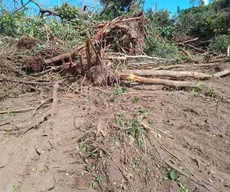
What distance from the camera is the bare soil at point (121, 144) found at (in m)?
2.13

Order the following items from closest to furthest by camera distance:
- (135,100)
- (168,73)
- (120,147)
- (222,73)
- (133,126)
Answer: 1. (120,147)
2. (133,126)
3. (135,100)
4. (168,73)
5. (222,73)

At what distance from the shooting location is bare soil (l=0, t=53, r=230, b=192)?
213 cm

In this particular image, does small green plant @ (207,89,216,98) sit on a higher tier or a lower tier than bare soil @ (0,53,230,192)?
higher

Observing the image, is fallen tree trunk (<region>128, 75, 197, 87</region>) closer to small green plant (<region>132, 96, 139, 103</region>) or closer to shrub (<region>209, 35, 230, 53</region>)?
small green plant (<region>132, 96, 139, 103</region>)

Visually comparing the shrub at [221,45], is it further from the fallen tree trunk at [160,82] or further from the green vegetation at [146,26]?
the fallen tree trunk at [160,82]

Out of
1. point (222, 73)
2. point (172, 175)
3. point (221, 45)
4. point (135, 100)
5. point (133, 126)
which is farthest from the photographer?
point (221, 45)

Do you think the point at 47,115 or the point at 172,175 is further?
the point at 47,115

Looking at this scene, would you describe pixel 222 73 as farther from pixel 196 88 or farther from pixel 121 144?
pixel 121 144

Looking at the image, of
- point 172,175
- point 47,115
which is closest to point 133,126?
point 172,175

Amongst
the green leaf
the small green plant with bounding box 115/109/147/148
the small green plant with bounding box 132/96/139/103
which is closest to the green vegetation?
the small green plant with bounding box 132/96/139/103

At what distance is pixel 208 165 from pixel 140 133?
2.61ft

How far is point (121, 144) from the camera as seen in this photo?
2.47m

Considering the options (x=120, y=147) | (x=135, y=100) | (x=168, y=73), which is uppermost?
(x=168, y=73)

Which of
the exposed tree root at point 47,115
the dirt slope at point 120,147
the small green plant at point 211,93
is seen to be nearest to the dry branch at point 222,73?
the small green plant at point 211,93
